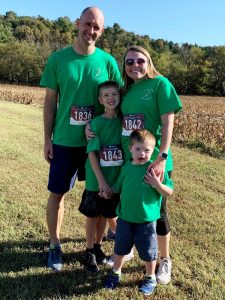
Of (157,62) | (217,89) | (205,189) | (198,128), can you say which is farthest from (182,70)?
(205,189)

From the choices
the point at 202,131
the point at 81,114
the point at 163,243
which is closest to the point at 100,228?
the point at 163,243

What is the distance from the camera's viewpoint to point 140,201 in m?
3.28

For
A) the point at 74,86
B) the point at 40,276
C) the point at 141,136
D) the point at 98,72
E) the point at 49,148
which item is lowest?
the point at 40,276

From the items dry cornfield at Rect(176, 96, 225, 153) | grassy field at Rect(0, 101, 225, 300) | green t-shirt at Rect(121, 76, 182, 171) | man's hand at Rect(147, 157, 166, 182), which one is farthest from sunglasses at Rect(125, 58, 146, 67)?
dry cornfield at Rect(176, 96, 225, 153)

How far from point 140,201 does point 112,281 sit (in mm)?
831

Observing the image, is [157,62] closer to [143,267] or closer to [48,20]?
[48,20]

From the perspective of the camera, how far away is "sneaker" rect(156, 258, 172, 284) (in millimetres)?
3689

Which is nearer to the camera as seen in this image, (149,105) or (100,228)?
(149,105)

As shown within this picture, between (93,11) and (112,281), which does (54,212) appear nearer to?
(112,281)

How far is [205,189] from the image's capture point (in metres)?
6.73

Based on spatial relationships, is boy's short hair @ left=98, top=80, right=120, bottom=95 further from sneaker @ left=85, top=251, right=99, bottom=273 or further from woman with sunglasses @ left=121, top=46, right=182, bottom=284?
sneaker @ left=85, top=251, right=99, bottom=273

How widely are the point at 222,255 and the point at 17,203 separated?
2.81 metres

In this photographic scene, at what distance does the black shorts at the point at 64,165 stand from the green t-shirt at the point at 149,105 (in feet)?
1.87

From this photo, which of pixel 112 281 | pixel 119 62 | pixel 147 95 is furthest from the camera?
pixel 119 62
